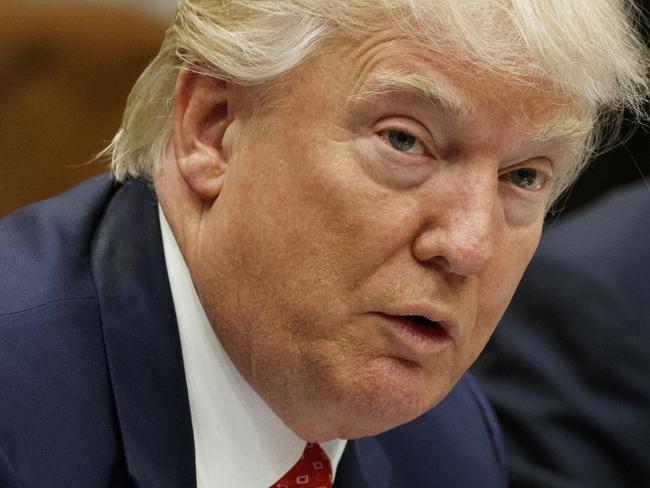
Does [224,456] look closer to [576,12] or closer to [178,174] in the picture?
[178,174]

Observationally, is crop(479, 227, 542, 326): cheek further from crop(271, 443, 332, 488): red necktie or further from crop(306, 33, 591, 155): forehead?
crop(271, 443, 332, 488): red necktie

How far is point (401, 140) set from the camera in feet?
5.61

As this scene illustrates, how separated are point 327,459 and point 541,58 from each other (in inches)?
30.1

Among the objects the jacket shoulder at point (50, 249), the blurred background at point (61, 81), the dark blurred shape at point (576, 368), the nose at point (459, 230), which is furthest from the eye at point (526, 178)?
the blurred background at point (61, 81)

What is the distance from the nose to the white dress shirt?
0.37m

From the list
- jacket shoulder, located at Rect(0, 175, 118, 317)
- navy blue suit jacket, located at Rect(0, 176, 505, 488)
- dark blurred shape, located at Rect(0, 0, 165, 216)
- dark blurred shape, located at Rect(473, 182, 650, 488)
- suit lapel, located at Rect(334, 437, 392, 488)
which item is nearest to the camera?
navy blue suit jacket, located at Rect(0, 176, 505, 488)

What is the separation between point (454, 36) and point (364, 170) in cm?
23

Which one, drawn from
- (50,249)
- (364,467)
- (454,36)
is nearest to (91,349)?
(50,249)

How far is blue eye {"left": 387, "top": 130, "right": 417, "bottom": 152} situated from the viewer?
1.71 meters

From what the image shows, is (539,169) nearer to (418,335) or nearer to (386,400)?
(418,335)

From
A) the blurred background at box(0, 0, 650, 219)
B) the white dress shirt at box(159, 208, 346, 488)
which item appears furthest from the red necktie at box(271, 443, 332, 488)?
the blurred background at box(0, 0, 650, 219)

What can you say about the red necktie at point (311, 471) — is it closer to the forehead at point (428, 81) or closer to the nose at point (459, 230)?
the nose at point (459, 230)

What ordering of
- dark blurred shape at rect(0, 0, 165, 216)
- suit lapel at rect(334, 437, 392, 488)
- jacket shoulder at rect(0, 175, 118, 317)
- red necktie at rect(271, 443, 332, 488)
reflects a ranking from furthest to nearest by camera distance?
dark blurred shape at rect(0, 0, 165, 216) → suit lapel at rect(334, 437, 392, 488) → red necktie at rect(271, 443, 332, 488) → jacket shoulder at rect(0, 175, 118, 317)

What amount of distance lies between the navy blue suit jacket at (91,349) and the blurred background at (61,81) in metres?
1.65
